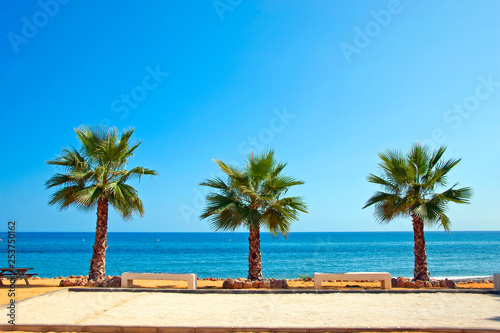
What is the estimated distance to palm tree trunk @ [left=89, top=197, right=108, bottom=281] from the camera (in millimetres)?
14141

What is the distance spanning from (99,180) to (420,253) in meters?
11.9

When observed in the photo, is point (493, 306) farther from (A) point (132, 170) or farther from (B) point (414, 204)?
(A) point (132, 170)

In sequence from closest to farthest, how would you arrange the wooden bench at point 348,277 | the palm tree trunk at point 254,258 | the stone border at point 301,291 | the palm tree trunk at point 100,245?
the stone border at point 301,291 → the wooden bench at point 348,277 → the palm tree trunk at point 254,258 → the palm tree trunk at point 100,245

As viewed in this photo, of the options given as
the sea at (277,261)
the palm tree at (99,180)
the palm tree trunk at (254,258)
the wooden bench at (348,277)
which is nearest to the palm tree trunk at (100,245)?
the palm tree at (99,180)

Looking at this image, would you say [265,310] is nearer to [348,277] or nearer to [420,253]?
[348,277]

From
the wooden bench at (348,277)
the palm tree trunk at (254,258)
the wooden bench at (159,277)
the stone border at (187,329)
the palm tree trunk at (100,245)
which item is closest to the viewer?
the stone border at (187,329)

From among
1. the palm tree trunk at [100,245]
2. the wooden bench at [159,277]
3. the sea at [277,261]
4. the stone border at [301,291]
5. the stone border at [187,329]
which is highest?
the palm tree trunk at [100,245]

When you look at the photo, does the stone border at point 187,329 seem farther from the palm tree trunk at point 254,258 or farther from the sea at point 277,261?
the sea at point 277,261

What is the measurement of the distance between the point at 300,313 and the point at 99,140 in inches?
385

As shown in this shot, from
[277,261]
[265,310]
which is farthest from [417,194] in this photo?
[277,261]

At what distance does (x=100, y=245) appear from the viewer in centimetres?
1426

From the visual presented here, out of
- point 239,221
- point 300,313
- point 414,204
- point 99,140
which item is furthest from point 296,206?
point 99,140

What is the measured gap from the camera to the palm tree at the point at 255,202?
13711 millimetres

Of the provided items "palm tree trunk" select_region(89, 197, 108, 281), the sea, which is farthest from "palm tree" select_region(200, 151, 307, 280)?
the sea
